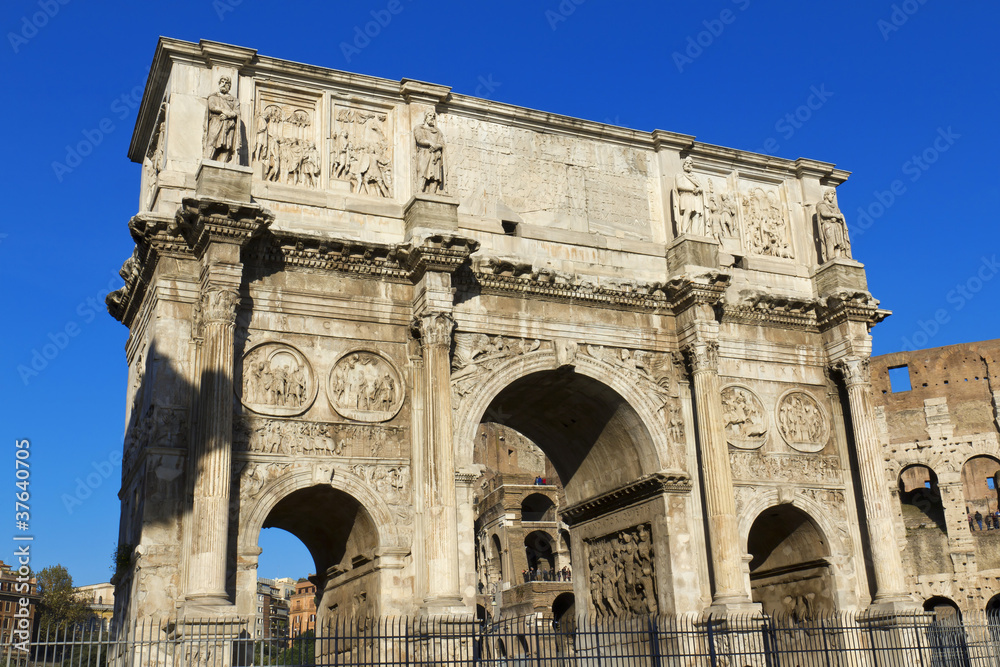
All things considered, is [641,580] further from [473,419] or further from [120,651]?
[120,651]

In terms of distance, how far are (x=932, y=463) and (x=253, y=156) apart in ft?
94.1

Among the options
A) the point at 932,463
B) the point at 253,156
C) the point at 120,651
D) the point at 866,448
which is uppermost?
the point at 253,156

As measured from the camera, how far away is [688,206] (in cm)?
1758

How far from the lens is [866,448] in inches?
683

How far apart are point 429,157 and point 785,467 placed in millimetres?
8506

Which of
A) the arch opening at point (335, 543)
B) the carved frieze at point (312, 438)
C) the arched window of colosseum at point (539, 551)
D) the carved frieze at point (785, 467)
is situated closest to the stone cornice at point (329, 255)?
the carved frieze at point (312, 438)

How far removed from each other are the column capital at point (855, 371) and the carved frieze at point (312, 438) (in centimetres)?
873

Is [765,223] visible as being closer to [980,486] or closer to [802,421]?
[802,421]

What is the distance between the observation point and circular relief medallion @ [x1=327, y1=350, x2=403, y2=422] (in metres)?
14.5

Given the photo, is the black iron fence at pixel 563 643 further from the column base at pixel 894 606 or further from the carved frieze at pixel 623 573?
the carved frieze at pixel 623 573

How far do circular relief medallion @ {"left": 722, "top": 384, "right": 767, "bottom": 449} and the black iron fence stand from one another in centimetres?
330

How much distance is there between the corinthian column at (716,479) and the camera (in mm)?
15180

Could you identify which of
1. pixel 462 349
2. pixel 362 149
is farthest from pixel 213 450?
pixel 362 149

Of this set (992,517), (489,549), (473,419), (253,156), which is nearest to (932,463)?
(992,517)
